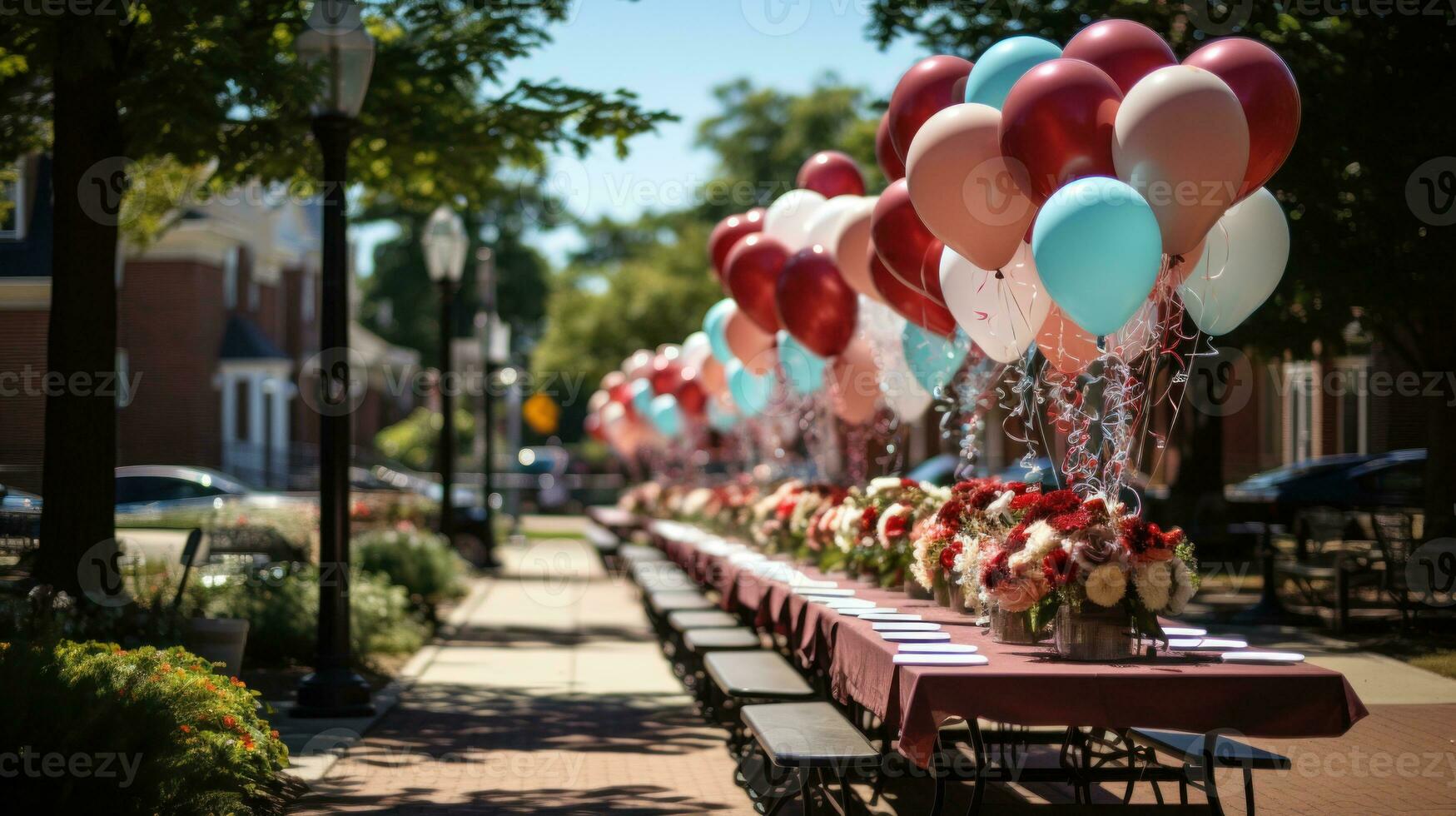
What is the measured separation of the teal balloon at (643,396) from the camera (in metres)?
25.8

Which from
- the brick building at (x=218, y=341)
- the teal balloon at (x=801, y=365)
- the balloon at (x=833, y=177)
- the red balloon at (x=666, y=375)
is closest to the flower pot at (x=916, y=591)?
the teal balloon at (x=801, y=365)

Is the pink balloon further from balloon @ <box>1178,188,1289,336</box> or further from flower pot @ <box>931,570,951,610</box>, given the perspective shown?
balloon @ <box>1178,188,1289,336</box>

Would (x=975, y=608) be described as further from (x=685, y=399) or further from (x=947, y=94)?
(x=685, y=399)

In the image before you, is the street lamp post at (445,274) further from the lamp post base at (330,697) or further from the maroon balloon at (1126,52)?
the maroon balloon at (1126,52)

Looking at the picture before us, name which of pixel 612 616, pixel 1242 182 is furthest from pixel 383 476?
pixel 1242 182

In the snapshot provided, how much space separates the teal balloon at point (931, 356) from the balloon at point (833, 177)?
8.23 ft

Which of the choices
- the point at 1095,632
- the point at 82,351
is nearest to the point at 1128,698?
the point at 1095,632

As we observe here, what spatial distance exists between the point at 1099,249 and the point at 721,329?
968 centimetres

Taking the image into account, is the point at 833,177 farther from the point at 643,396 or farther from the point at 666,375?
the point at 643,396

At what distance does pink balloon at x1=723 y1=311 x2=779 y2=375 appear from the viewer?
14.7 m

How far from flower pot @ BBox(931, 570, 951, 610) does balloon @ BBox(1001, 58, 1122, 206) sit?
2.47 metres

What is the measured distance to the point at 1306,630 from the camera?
14812 millimetres

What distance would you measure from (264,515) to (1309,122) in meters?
12.7

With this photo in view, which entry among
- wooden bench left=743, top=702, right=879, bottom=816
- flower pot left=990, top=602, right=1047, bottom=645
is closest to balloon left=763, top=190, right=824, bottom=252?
wooden bench left=743, top=702, right=879, bottom=816
